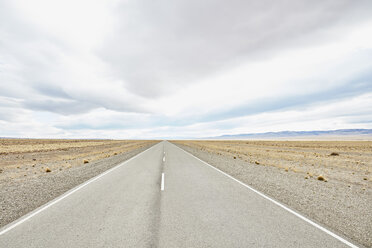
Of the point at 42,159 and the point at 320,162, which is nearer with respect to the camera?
the point at 320,162

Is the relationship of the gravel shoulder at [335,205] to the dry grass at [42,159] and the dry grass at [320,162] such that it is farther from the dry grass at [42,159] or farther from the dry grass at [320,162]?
the dry grass at [42,159]

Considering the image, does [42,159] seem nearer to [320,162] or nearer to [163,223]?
[163,223]

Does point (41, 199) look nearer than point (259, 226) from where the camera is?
No

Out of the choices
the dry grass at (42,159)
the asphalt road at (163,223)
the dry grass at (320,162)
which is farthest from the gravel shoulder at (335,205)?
the dry grass at (42,159)

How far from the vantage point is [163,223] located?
4379mm

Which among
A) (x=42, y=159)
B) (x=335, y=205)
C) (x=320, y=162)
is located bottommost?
(x=320, y=162)

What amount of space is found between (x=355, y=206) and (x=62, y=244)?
779 centimetres

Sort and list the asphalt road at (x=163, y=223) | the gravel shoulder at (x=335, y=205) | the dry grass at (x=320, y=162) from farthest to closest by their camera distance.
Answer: the dry grass at (x=320, y=162) → the gravel shoulder at (x=335, y=205) → the asphalt road at (x=163, y=223)

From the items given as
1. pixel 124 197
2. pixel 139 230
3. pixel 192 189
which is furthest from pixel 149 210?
pixel 192 189

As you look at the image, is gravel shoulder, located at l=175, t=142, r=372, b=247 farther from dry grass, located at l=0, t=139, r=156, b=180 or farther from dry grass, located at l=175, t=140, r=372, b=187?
dry grass, located at l=0, t=139, r=156, b=180

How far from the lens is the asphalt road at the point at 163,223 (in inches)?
143

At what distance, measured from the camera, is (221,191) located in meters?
7.32

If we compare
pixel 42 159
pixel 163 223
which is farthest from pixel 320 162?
pixel 42 159

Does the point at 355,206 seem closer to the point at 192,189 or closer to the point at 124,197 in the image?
the point at 192,189
